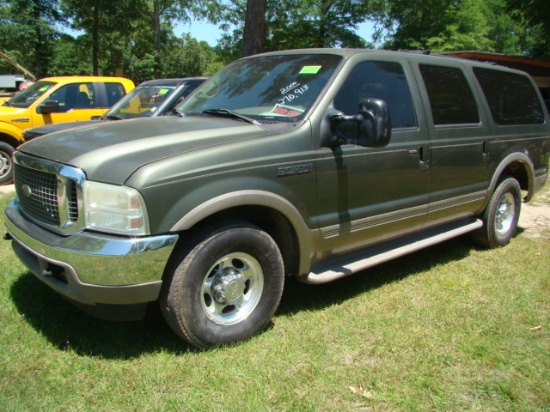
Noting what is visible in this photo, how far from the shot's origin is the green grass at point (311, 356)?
2.69 meters

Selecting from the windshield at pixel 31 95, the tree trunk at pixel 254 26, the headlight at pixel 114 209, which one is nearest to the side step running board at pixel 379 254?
the headlight at pixel 114 209

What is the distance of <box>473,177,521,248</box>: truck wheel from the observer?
522 centimetres

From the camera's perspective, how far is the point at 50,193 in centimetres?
296

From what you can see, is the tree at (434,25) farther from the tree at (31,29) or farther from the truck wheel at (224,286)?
the truck wheel at (224,286)

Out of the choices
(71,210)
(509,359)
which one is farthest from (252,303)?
(509,359)

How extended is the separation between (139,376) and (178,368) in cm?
23

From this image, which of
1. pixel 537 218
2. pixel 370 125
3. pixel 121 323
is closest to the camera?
pixel 370 125

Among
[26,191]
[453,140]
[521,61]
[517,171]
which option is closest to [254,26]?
[517,171]

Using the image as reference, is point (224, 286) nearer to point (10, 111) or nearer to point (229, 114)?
point (229, 114)

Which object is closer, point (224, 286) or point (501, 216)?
point (224, 286)

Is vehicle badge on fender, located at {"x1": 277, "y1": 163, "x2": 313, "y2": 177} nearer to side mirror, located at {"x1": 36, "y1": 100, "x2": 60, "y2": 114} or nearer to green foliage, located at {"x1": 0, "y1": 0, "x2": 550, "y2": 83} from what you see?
side mirror, located at {"x1": 36, "y1": 100, "x2": 60, "y2": 114}

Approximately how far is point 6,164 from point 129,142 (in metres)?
6.84

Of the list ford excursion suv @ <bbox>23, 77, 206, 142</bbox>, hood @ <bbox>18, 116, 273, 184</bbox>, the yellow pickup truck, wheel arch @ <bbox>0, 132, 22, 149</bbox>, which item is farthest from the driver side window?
wheel arch @ <bbox>0, 132, 22, 149</bbox>

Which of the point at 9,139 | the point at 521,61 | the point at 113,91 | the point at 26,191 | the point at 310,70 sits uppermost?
the point at 521,61
